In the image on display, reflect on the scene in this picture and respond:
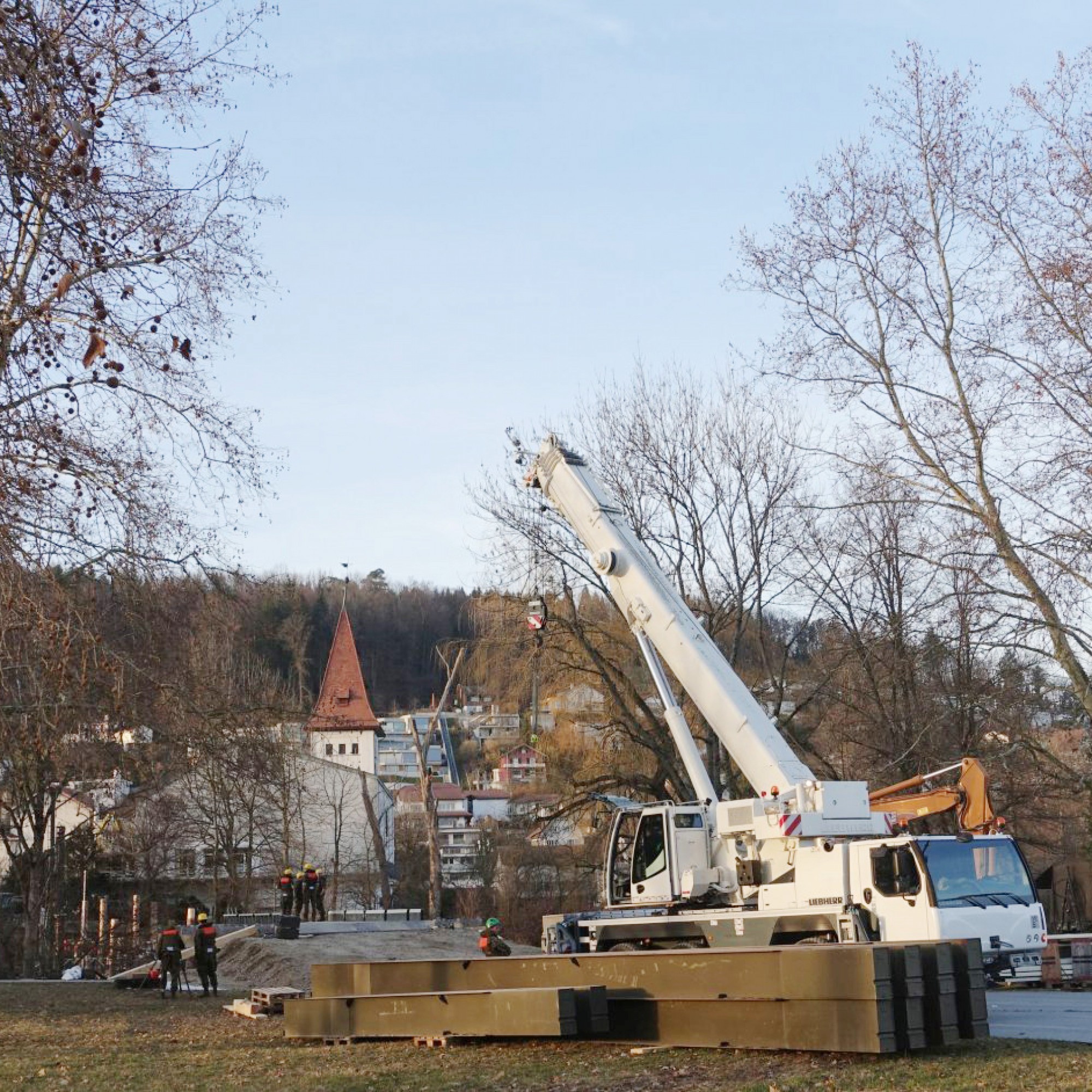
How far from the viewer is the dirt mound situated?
81.9ft

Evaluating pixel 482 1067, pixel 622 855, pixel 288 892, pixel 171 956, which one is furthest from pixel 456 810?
pixel 482 1067

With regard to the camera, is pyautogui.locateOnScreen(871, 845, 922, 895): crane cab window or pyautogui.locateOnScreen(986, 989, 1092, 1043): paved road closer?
pyautogui.locateOnScreen(986, 989, 1092, 1043): paved road

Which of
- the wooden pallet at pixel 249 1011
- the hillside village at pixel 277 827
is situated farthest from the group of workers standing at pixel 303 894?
the wooden pallet at pixel 249 1011

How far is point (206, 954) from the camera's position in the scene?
22250mm

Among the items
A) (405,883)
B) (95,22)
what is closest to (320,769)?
(405,883)

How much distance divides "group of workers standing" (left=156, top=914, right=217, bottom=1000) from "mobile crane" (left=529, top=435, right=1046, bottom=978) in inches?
265

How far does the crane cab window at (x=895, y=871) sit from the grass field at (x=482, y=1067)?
3387mm

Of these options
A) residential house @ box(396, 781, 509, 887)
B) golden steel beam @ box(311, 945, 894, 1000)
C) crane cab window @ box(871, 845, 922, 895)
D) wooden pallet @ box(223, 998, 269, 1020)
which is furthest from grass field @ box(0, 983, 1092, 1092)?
residential house @ box(396, 781, 509, 887)

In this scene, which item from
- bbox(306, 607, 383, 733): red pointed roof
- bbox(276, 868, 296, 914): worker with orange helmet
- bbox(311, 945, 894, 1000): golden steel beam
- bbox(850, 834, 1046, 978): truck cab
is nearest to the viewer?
bbox(311, 945, 894, 1000): golden steel beam

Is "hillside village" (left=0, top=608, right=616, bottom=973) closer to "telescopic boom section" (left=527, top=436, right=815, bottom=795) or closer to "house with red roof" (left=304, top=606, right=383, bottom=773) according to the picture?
"house with red roof" (left=304, top=606, right=383, bottom=773)

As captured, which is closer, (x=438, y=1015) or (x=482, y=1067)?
(x=482, y=1067)

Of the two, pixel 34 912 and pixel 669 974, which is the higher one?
pixel 669 974

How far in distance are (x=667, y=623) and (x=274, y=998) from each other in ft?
24.8

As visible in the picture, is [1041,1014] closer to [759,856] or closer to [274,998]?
[759,856]
